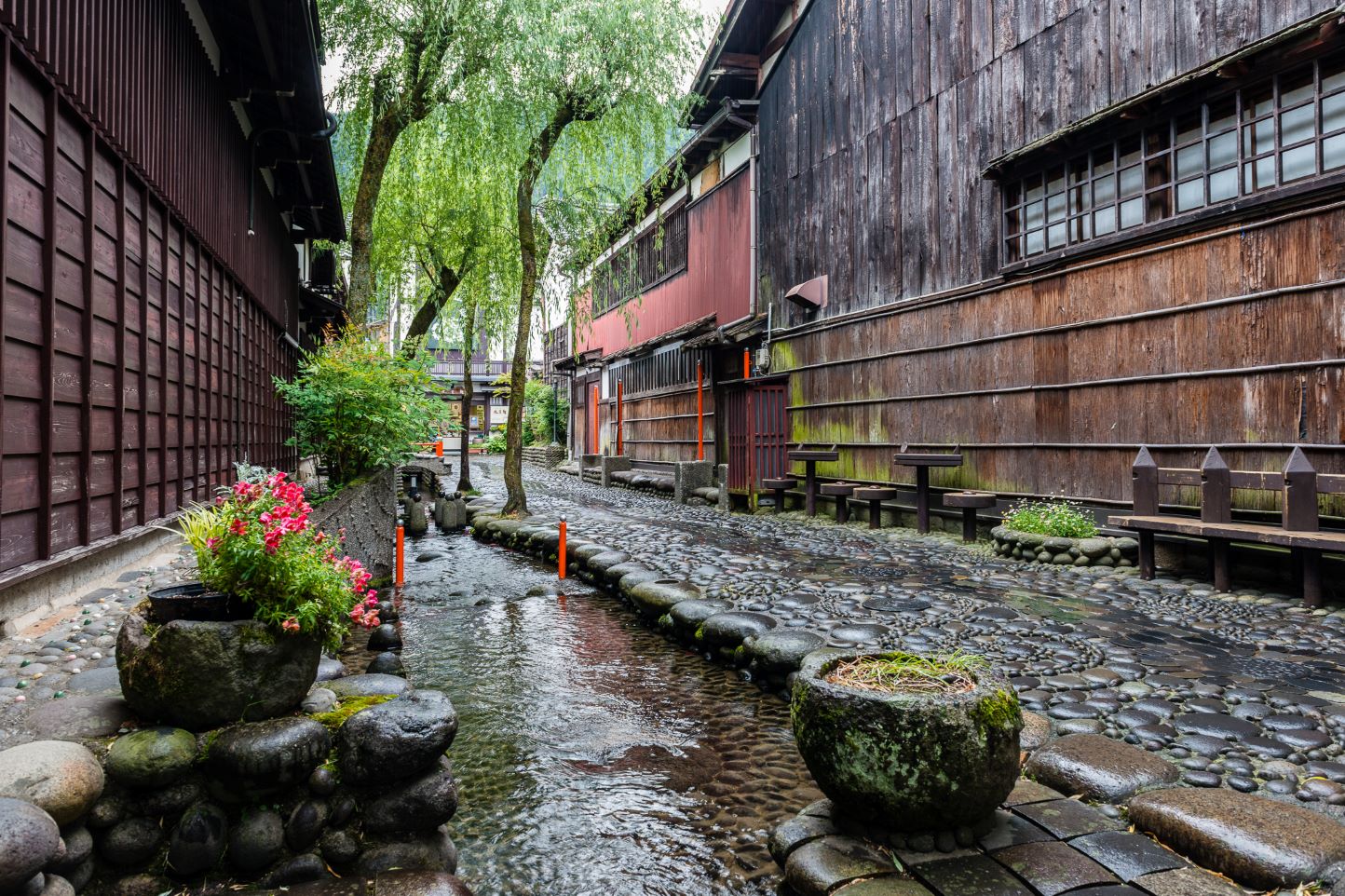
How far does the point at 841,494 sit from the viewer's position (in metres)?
12.4

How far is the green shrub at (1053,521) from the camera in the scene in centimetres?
838

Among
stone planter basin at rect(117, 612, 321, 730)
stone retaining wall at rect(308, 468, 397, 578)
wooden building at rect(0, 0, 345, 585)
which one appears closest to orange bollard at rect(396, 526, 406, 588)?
stone retaining wall at rect(308, 468, 397, 578)

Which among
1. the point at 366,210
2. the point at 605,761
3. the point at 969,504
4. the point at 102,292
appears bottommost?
the point at 605,761

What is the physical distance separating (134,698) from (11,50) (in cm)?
360

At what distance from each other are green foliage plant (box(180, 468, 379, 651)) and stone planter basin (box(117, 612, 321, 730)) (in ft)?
0.39

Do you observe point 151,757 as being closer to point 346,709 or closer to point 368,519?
point 346,709

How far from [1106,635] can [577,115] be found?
10.9 metres

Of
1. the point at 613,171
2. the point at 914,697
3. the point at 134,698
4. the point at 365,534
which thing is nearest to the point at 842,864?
the point at 914,697

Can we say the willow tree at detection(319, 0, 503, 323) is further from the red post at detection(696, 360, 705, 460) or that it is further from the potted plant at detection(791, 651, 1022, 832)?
the potted plant at detection(791, 651, 1022, 832)

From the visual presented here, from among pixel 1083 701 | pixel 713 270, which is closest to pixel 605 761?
pixel 1083 701

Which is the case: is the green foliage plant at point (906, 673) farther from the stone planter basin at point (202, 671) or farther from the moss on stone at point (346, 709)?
the stone planter basin at point (202, 671)

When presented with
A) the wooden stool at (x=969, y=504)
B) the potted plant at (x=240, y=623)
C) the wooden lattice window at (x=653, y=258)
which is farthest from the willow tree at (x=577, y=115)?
the potted plant at (x=240, y=623)

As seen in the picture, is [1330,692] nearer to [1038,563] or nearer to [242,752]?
[1038,563]

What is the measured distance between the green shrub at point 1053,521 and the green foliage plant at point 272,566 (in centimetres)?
763
